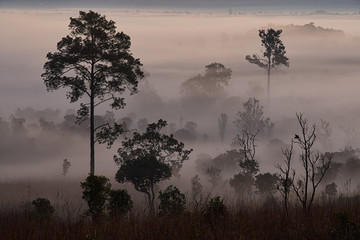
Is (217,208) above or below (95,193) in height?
below

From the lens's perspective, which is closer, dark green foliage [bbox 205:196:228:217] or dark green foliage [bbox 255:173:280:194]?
dark green foliage [bbox 205:196:228:217]

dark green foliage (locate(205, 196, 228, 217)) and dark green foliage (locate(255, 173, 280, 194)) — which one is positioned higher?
dark green foliage (locate(255, 173, 280, 194))

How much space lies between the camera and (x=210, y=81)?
551 feet

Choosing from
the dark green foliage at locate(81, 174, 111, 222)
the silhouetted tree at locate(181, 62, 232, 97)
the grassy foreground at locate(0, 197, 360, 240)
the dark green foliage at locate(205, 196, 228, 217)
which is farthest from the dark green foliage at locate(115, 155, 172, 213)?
the silhouetted tree at locate(181, 62, 232, 97)

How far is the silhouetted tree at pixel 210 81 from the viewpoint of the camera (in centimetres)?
15800

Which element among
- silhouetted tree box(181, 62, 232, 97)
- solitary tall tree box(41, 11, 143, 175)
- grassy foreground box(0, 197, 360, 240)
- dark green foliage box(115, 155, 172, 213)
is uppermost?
silhouetted tree box(181, 62, 232, 97)

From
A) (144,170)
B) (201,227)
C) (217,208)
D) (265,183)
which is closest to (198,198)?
(265,183)

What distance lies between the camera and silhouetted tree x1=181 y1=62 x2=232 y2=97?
158000 mm

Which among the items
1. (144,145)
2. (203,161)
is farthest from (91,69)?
(203,161)

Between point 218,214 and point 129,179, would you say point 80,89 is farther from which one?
point 218,214

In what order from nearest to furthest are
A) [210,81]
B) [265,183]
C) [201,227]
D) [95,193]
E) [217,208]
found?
[201,227] < [217,208] < [95,193] < [265,183] < [210,81]

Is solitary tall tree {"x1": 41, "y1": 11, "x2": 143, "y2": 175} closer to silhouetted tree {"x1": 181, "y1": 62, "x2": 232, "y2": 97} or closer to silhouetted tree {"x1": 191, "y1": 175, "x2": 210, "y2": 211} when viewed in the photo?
silhouetted tree {"x1": 191, "y1": 175, "x2": 210, "y2": 211}

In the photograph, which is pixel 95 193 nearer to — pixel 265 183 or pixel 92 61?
pixel 92 61

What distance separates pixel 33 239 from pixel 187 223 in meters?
2.83
